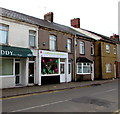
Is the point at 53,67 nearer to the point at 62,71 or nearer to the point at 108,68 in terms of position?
the point at 62,71

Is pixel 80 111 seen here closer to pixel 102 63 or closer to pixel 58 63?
pixel 58 63

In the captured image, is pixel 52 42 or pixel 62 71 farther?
→ pixel 62 71

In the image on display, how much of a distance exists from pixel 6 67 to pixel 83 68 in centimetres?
1134

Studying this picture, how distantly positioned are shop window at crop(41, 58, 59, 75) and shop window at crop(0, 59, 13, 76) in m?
3.73

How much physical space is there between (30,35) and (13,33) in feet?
7.07

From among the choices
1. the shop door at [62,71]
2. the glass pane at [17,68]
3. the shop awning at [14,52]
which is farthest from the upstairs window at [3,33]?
the shop door at [62,71]

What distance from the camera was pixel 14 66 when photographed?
566 inches

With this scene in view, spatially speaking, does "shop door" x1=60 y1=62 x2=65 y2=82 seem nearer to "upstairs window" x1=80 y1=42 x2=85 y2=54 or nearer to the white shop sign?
the white shop sign

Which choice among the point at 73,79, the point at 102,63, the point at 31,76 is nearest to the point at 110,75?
the point at 102,63

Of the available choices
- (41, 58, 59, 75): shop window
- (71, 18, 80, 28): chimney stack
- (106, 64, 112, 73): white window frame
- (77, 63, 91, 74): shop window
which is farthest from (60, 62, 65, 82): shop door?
(71, 18, 80, 28): chimney stack

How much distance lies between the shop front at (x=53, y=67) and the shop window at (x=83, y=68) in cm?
240

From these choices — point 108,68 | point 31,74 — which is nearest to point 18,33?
point 31,74

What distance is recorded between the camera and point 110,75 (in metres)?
26.5

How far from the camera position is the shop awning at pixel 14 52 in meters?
12.8
